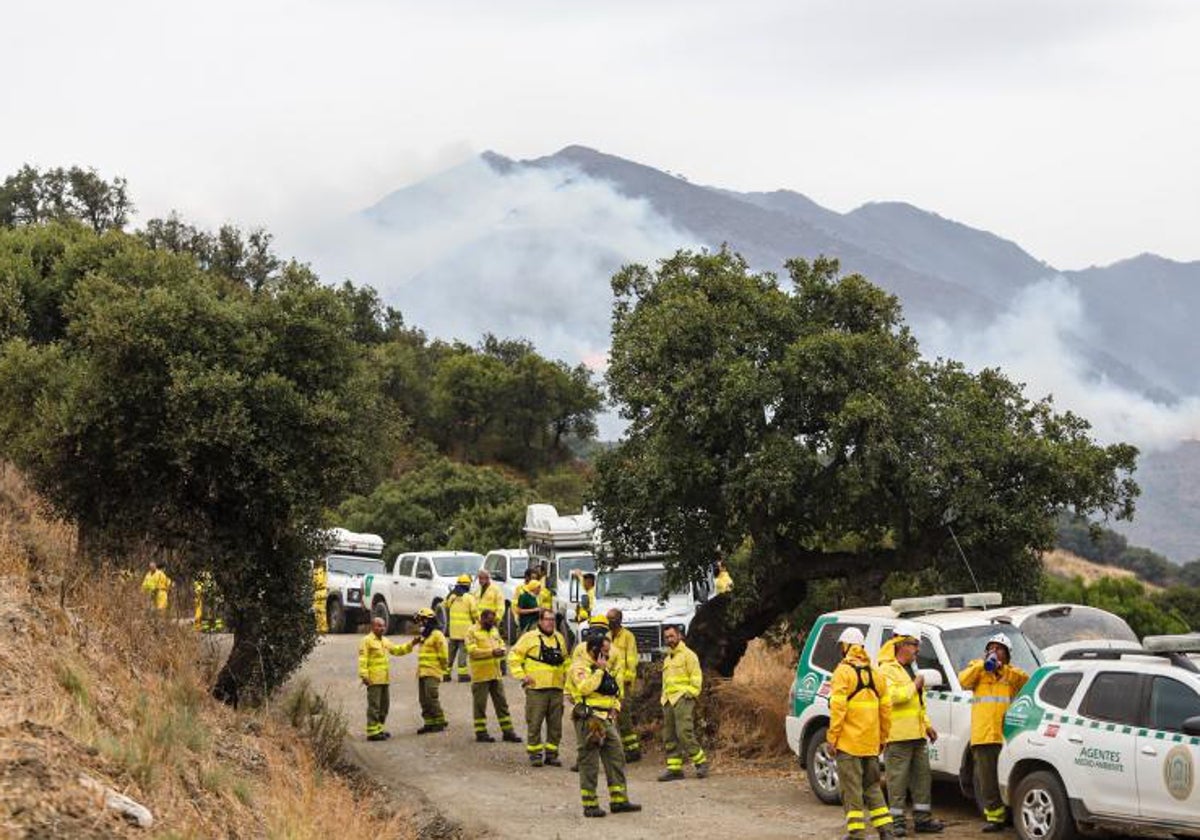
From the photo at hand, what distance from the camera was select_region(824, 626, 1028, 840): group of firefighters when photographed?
12.1 m

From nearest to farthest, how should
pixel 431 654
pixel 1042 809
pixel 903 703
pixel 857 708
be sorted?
pixel 1042 809
pixel 857 708
pixel 903 703
pixel 431 654

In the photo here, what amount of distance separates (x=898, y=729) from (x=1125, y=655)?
2.08 metres

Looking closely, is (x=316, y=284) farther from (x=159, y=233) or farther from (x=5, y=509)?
(x=159, y=233)

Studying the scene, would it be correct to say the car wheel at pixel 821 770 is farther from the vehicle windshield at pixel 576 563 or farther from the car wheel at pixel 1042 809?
the vehicle windshield at pixel 576 563

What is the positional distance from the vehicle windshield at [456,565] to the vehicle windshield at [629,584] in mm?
7094

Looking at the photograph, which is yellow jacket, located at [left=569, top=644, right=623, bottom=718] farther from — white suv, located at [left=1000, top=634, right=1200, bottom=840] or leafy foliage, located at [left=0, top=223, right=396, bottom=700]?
leafy foliage, located at [left=0, top=223, right=396, bottom=700]

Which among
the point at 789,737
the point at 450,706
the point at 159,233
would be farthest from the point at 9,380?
the point at 159,233

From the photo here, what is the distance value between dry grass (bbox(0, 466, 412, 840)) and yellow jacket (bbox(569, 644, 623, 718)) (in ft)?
6.86

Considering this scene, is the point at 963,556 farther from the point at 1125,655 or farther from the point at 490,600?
the point at 490,600

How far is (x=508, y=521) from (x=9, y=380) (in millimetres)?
24837

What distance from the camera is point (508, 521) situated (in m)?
43.8

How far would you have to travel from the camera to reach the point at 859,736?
12.0m

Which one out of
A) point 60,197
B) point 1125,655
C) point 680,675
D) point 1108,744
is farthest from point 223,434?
point 60,197

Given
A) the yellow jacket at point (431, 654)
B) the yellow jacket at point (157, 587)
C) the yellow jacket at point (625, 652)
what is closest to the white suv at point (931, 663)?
the yellow jacket at point (625, 652)
